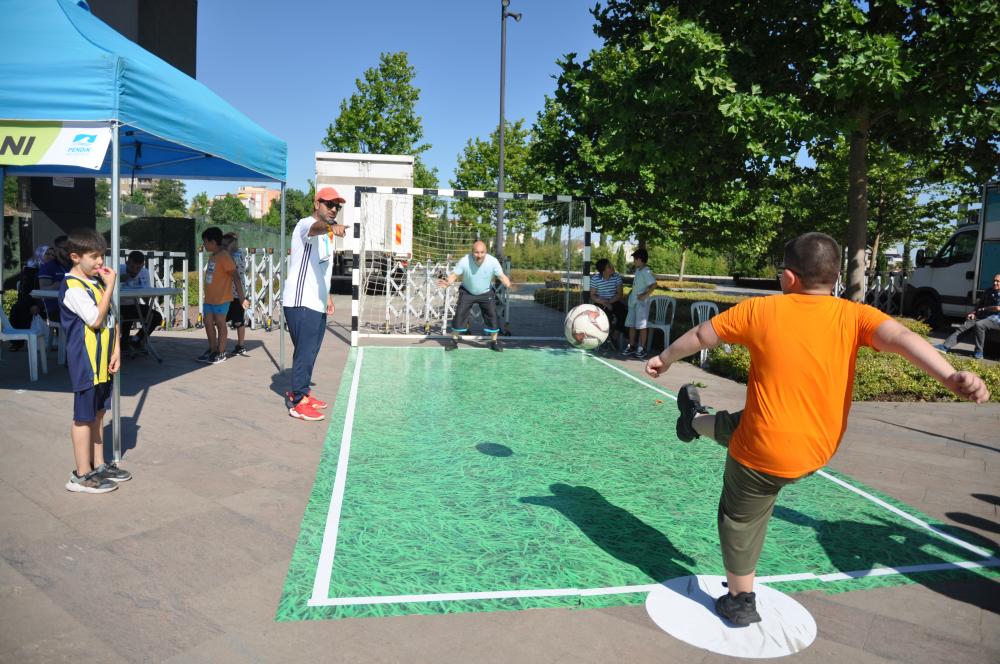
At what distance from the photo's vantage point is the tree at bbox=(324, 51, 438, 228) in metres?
26.9

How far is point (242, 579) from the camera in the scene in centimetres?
337

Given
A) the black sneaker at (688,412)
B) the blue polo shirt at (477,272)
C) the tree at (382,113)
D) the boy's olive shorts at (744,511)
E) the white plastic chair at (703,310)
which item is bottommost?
the boy's olive shorts at (744,511)

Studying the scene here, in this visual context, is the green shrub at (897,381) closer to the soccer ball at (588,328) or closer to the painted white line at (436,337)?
the soccer ball at (588,328)

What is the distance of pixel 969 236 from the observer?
15938 mm

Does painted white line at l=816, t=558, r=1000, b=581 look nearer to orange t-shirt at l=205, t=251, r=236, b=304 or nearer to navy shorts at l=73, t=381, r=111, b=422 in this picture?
navy shorts at l=73, t=381, r=111, b=422

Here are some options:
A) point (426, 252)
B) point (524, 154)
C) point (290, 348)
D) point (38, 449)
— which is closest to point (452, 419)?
point (38, 449)

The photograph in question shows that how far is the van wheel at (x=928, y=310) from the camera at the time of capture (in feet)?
55.0

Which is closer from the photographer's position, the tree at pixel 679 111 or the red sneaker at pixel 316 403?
the red sneaker at pixel 316 403

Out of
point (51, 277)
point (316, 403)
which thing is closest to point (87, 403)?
point (316, 403)

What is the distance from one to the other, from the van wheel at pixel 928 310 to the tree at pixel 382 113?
18.0 meters

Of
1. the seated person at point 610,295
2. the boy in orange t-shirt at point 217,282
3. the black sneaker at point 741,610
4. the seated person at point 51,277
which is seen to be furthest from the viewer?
the seated person at point 610,295

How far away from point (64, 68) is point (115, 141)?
2.18ft

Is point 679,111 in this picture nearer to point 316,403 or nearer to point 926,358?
point 316,403

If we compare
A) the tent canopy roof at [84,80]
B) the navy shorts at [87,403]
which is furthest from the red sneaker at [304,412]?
the tent canopy roof at [84,80]
